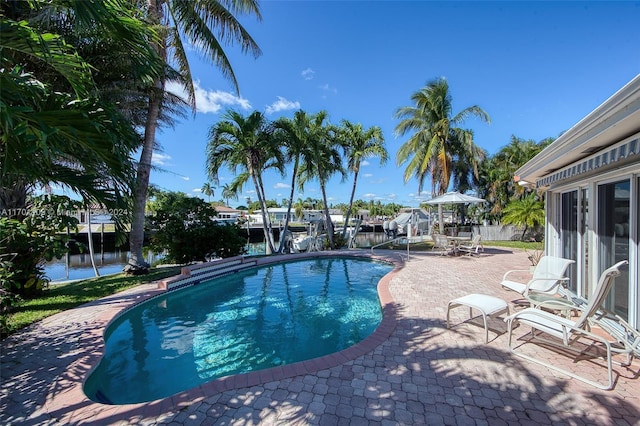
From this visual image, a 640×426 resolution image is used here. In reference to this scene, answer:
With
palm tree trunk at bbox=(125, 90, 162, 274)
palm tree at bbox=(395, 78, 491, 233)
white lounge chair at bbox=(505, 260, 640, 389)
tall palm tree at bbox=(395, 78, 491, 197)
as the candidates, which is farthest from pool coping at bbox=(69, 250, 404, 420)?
tall palm tree at bbox=(395, 78, 491, 197)

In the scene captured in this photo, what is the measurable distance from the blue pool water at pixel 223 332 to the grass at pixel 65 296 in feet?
4.98

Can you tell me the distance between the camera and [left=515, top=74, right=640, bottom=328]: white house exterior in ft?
10.5

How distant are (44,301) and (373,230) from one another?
136 feet

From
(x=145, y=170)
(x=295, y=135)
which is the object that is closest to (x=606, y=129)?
(x=145, y=170)

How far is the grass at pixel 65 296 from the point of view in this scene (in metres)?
5.90

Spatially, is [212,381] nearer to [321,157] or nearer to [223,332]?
[223,332]

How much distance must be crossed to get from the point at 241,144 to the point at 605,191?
46.6 feet

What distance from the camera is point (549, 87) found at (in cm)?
1248

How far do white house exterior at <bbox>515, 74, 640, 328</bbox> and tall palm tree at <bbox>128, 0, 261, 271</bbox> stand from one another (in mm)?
11702

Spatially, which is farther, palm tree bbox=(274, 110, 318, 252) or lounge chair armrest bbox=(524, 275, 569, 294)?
palm tree bbox=(274, 110, 318, 252)

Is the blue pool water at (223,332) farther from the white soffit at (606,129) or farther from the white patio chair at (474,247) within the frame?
the white patio chair at (474,247)

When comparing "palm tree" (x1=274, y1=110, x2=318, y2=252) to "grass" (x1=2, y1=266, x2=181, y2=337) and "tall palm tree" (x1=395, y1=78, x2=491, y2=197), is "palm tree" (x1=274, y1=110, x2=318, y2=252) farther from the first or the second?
"tall palm tree" (x1=395, y1=78, x2=491, y2=197)

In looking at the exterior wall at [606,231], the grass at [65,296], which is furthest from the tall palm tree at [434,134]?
the grass at [65,296]

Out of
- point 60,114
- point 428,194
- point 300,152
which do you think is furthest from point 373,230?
point 60,114
